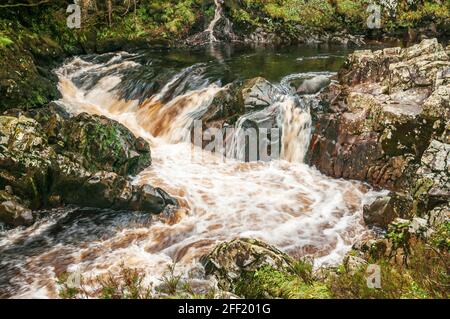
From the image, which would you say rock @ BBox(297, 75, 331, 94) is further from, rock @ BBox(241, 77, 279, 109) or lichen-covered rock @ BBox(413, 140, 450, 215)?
lichen-covered rock @ BBox(413, 140, 450, 215)

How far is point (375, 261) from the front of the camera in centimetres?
474

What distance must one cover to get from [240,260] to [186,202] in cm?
338

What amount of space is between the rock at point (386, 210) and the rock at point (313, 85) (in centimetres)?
470

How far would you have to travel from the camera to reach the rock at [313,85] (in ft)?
37.5

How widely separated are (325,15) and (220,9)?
5394 mm

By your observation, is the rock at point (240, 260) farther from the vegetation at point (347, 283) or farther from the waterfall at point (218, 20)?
the waterfall at point (218, 20)

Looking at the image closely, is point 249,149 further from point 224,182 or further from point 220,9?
point 220,9

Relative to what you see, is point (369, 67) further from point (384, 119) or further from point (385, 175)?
point (385, 175)

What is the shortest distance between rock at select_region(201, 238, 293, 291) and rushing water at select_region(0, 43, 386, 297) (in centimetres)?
95

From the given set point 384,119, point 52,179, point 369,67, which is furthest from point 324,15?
point 52,179

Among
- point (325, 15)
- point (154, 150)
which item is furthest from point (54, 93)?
point (325, 15)

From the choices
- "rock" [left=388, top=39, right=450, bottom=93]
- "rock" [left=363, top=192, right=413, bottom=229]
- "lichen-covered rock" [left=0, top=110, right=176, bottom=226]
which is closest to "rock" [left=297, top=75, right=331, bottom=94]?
"rock" [left=388, top=39, right=450, bottom=93]

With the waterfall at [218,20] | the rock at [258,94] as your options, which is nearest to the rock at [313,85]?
the rock at [258,94]
